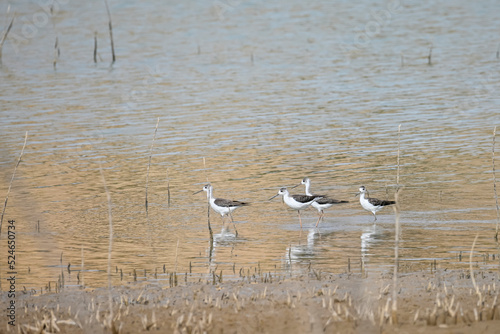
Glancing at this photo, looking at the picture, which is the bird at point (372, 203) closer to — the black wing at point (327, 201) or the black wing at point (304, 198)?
the black wing at point (327, 201)

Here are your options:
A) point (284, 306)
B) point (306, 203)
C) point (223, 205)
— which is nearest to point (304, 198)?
point (306, 203)

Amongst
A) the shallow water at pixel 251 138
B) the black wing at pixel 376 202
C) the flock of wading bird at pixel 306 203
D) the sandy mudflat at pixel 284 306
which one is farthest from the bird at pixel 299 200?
the sandy mudflat at pixel 284 306

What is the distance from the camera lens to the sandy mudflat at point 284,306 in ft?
30.1

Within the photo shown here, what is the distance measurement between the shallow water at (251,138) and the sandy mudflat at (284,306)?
117cm

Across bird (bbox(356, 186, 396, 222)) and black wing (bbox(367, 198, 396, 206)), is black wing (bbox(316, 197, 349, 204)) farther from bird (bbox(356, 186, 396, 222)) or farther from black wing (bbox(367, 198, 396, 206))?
black wing (bbox(367, 198, 396, 206))

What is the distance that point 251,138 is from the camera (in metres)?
25.1

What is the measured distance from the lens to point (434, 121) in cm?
2669

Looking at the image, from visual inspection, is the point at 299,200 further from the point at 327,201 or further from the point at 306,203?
the point at 327,201

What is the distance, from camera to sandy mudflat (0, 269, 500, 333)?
9.19m

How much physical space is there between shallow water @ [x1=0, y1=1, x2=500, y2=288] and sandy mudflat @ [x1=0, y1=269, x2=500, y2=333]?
117 centimetres

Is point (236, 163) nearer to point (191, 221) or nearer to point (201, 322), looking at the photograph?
point (191, 221)

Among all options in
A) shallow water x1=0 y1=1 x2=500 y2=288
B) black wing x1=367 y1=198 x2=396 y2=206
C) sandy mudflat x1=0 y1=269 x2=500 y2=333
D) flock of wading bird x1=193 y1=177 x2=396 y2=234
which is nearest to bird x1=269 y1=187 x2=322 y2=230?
flock of wading bird x1=193 y1=177 x2=396 y2=234

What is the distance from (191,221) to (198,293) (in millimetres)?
5851

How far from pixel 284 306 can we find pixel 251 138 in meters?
15.4
